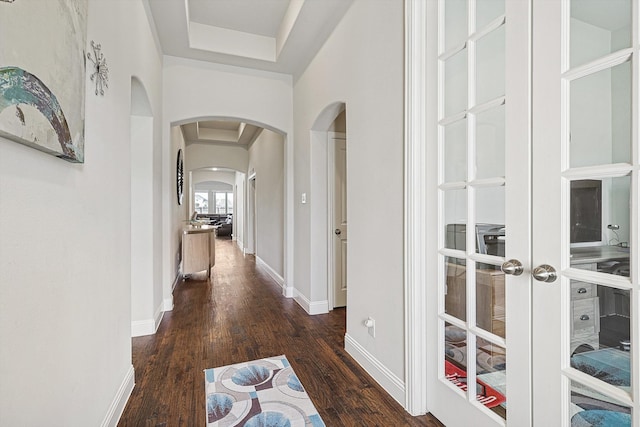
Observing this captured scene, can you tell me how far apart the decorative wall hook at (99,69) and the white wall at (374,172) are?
1.59 m

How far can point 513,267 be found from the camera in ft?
4.08

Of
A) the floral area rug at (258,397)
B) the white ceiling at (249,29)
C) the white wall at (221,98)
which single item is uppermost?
Result: the white ceiling at (249,29)

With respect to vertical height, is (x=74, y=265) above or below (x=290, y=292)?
above

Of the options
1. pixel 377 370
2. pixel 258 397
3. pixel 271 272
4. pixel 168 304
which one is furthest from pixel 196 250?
pixel 377 370

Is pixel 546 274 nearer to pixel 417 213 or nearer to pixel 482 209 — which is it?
pixel 482 209

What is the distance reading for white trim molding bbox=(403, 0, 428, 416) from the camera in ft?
5.79

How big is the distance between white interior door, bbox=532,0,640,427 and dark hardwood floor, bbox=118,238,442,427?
0.88 meters

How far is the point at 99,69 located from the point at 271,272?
437 centimetres

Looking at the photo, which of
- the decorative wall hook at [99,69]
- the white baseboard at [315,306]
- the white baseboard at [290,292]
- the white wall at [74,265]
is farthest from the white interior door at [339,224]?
the decorative wall hook at [99,69]

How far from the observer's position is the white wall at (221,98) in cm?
360

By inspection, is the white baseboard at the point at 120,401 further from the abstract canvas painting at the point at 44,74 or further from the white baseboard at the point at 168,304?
the white baseboard at the point at 168,304

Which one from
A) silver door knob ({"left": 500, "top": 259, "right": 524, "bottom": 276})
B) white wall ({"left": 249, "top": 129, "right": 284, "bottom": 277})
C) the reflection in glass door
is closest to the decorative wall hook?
the reflection in glass door

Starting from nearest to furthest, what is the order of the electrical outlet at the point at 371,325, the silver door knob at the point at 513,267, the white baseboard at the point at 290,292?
the silver door knob at the point at 513,267 → the electrical outlet at the point at 371,325 → the white baseboard at the point at 290,292

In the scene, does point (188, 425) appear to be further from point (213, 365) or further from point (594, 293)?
point (594, 293)
